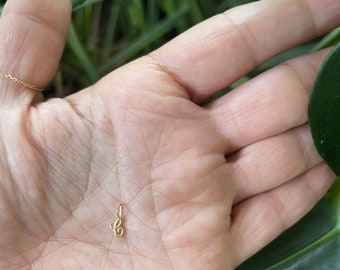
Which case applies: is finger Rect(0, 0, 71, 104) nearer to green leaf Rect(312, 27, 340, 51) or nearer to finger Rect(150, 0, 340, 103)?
finger Rect(150, 0, 340, 103)

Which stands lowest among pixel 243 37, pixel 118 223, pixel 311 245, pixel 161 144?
pixel 311 245

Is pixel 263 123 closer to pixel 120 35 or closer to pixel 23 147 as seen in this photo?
pixel 23 147

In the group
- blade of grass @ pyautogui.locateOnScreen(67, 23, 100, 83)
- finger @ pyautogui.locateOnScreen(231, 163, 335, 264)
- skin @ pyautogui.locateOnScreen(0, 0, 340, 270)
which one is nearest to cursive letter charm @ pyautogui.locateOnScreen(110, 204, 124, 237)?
skin @ pyautogui.locateOnScreen(0, 0, 340, 270)

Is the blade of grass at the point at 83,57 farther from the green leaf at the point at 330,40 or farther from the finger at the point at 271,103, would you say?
the green leaf at the point at 330,40

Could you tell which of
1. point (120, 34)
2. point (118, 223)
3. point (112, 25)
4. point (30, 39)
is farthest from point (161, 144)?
point (120, 34)

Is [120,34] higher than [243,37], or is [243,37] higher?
[243,37]

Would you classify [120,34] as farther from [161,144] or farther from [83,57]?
[161,144]
